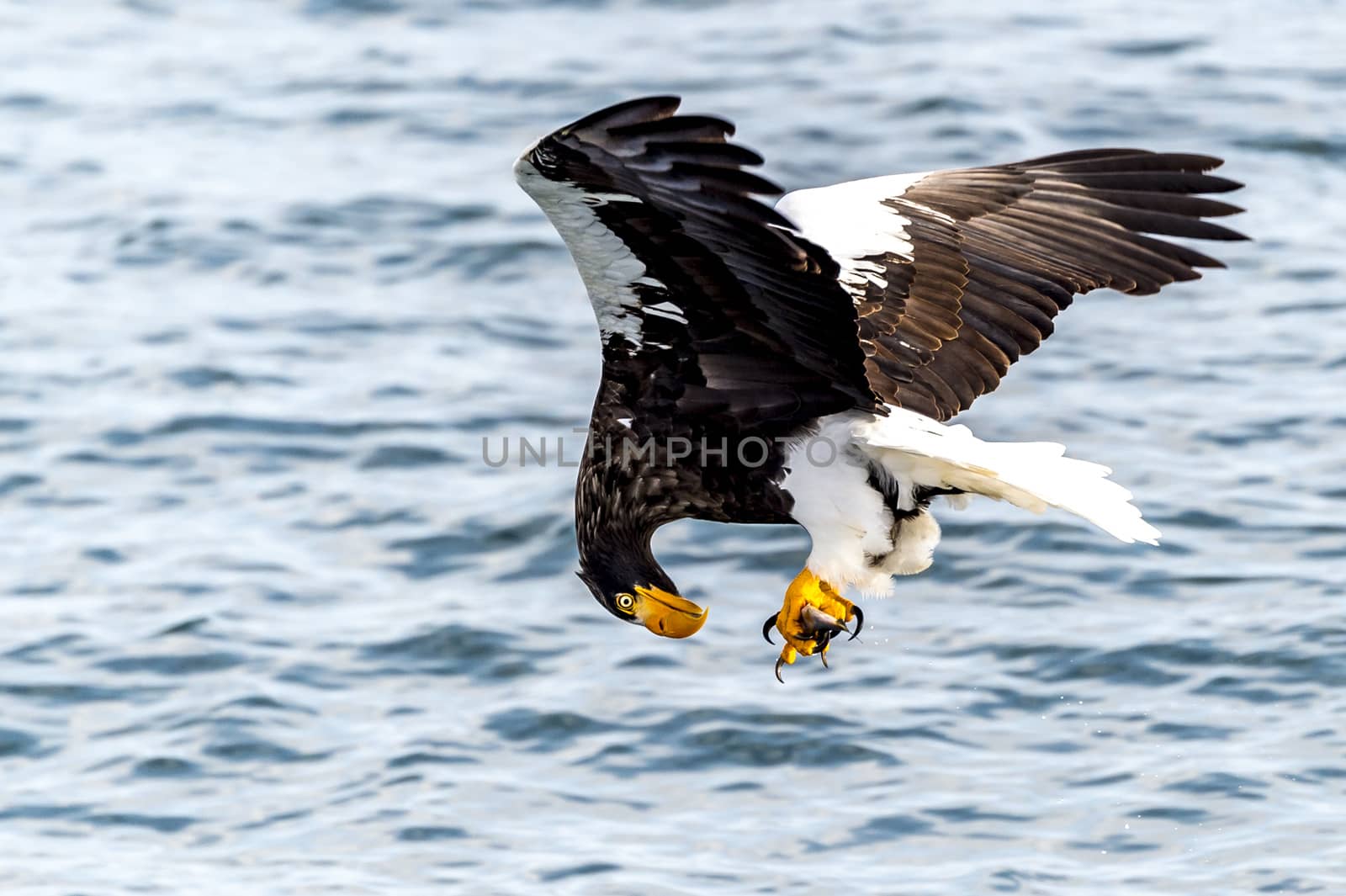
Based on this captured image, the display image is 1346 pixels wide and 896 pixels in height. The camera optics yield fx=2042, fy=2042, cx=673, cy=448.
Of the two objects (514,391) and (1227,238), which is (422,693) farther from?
(1227,238)

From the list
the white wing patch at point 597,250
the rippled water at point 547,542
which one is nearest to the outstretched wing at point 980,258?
the white wing patch at point 597,250

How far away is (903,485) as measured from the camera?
5.00m

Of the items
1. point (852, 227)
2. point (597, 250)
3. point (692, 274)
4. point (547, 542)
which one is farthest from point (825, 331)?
point (547, 542)

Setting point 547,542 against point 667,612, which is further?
point 547,542

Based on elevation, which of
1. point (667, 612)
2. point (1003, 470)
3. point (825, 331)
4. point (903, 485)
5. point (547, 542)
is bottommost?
point (547, 542)

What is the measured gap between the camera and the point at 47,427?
9016 millimetres

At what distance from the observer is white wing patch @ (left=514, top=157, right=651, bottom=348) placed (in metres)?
4.08

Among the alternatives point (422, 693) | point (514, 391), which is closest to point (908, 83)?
point (514, 391)

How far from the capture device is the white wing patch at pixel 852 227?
5.14m

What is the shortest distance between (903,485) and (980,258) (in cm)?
75

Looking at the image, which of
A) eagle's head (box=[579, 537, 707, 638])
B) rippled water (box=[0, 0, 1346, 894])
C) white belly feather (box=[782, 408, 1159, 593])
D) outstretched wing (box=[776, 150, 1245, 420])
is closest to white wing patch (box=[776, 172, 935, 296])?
outstretched wing (box=[776, 150, 1245, 420])

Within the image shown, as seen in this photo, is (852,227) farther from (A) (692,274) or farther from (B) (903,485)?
(A) (692,274)

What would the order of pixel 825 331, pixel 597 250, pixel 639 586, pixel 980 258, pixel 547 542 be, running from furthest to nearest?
pixel 547 542 → pixel 980 258 → pixel 639 586 → pixel 825 331 → pixel 597 250

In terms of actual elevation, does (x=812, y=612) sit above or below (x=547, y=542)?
above
